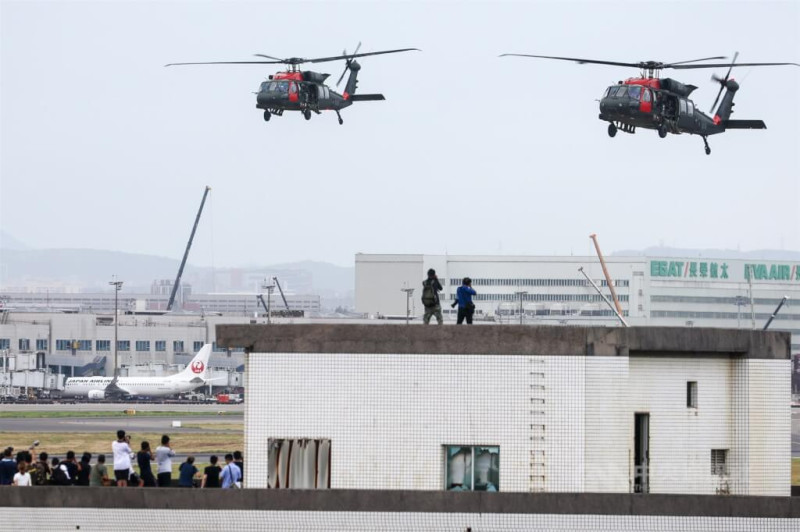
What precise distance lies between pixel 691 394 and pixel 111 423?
76549mm

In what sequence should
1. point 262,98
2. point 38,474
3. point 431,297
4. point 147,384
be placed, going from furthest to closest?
point 147,384, point 262,98, point 38,474, point 431,297

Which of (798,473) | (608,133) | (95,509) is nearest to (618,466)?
(95,509)

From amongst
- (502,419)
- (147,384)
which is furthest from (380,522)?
(147,384)

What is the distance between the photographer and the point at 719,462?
2259cm

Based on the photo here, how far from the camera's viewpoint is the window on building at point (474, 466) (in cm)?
2177

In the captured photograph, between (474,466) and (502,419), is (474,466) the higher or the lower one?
the lower one

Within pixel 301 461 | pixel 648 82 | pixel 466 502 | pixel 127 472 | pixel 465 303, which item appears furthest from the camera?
pixel 648 82

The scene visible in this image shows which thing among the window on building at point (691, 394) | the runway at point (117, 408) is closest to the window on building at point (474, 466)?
the window on building at point (691, 394)

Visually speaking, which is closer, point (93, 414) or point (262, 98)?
point (262, 98)

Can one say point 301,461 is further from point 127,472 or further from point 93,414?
point 93,414

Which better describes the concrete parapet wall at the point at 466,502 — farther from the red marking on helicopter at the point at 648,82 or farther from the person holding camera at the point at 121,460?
→ the red marking on helicopter at the point at 648,82

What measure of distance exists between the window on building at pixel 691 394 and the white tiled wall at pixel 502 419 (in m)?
0.13

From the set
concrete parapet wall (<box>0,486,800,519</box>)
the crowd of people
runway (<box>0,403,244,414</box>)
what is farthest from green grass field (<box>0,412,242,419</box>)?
concrete parapet wall (<box>0,486,800,519</box>)

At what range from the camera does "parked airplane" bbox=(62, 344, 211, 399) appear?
150 m
